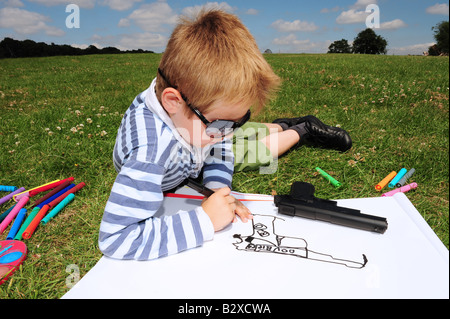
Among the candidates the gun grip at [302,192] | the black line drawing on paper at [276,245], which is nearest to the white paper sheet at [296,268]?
the black line drawing on paper at [276,245]

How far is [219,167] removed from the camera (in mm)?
2070

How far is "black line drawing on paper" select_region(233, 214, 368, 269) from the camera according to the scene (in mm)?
1312

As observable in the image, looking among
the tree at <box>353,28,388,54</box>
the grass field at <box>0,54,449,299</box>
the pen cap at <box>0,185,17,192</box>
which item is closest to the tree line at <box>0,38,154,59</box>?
the grass field at <box>0,54,449,299</box>

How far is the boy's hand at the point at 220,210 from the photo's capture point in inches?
58.4

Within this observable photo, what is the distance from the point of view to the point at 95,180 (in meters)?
2.24

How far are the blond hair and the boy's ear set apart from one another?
34 millimetres

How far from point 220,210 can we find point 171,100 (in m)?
0.59

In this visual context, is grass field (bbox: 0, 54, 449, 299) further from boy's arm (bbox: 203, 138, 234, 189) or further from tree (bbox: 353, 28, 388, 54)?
tree (bbox: 353, 28, 388, 54)

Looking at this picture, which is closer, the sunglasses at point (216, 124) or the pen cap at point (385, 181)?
the sunglasses at point (216, 124)

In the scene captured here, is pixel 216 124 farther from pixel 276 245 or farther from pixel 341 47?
pixel 341 47

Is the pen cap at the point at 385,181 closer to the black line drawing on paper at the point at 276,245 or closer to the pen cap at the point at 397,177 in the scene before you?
the pen cap at the point at 397,177

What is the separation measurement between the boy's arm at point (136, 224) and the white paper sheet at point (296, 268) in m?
0.06
